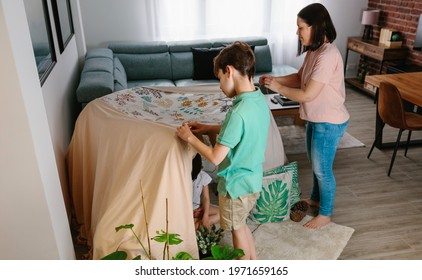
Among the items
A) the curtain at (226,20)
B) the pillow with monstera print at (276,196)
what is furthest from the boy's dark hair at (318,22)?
the curtain at (226,20)

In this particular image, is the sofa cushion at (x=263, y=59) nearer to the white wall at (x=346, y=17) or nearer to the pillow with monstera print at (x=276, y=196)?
the white wall at (x=346, y=17)

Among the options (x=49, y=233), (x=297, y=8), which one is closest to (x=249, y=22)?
(x=297, y=8)

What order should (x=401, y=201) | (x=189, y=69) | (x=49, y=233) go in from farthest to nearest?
(x=189, y=69) < (x=401, y=201) < (x=49, y=233)

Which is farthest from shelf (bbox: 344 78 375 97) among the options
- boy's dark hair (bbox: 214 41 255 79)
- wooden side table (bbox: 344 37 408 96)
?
boy's dark hair (bbox: 214 41 255 79)

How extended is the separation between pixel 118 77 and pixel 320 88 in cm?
239

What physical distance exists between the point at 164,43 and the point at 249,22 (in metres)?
1.27

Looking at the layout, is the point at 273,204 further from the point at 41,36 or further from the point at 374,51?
the point at 374,51

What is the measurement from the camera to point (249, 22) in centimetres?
521

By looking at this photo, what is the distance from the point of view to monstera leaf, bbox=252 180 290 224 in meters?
2.40

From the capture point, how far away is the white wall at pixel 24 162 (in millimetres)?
1155

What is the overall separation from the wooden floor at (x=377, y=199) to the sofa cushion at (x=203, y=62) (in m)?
1.77

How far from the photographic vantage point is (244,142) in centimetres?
162
